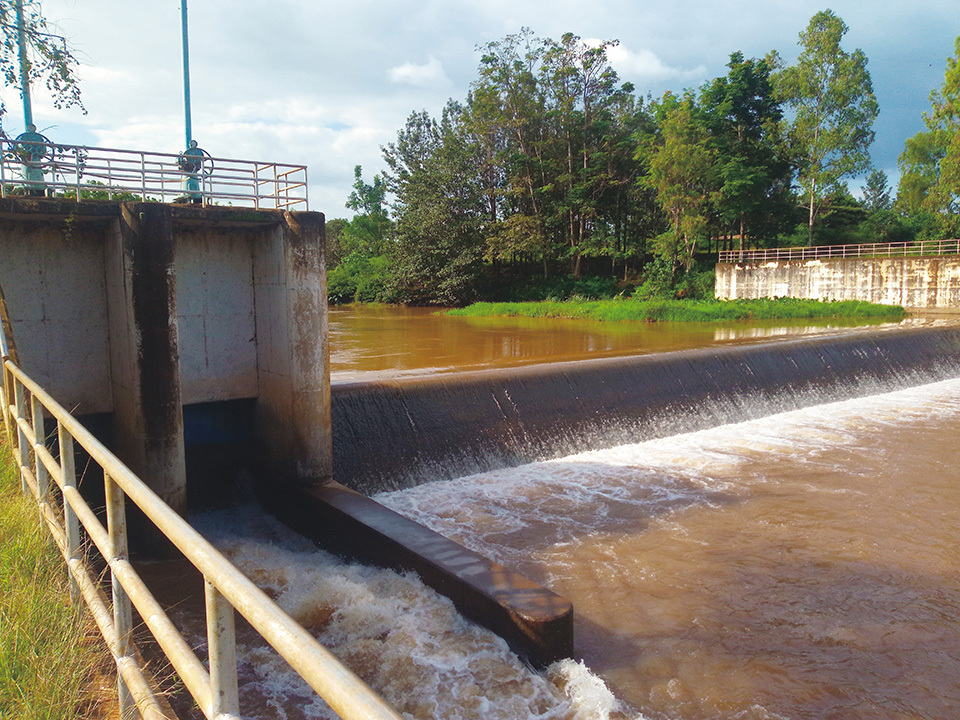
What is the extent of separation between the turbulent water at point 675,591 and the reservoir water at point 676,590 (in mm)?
20

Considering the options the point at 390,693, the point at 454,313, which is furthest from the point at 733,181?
the point at 390,693

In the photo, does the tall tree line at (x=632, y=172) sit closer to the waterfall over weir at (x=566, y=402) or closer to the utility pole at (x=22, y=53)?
the waterfall over weir at (x=566, y=402)

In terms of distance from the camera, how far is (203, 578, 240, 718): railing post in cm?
164

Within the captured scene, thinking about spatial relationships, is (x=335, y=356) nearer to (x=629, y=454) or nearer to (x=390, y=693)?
(x=629, y=454)

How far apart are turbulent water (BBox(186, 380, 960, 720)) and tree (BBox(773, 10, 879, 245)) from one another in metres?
34.4

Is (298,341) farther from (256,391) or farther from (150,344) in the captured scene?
(150,344)

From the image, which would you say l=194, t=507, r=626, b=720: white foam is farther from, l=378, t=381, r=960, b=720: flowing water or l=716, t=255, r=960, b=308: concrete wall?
l=716, t=255, r=960, b=308: concrete wall

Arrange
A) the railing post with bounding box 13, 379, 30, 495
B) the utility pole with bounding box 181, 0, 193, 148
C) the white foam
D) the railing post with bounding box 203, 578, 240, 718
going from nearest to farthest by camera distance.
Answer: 1. the railing post with bounding box 203, 578, 240, 718
2. the railing post with bounding box 13, 379, 30, 495
3. the white foam
4. the utility pole with bounding box 181, 0, 193, 148

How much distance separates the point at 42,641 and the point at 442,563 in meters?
3.41

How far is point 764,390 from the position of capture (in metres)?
14.9

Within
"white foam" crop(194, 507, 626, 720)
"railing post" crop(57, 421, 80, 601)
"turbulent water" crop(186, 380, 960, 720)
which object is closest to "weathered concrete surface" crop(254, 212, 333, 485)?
"turbulent water" crop(186, 380, 960, 720)

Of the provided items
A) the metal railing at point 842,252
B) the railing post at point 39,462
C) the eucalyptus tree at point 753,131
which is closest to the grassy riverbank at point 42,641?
the railing post at point 39,462

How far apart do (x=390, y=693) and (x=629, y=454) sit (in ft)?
23.8

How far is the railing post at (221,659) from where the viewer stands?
1.64 m
